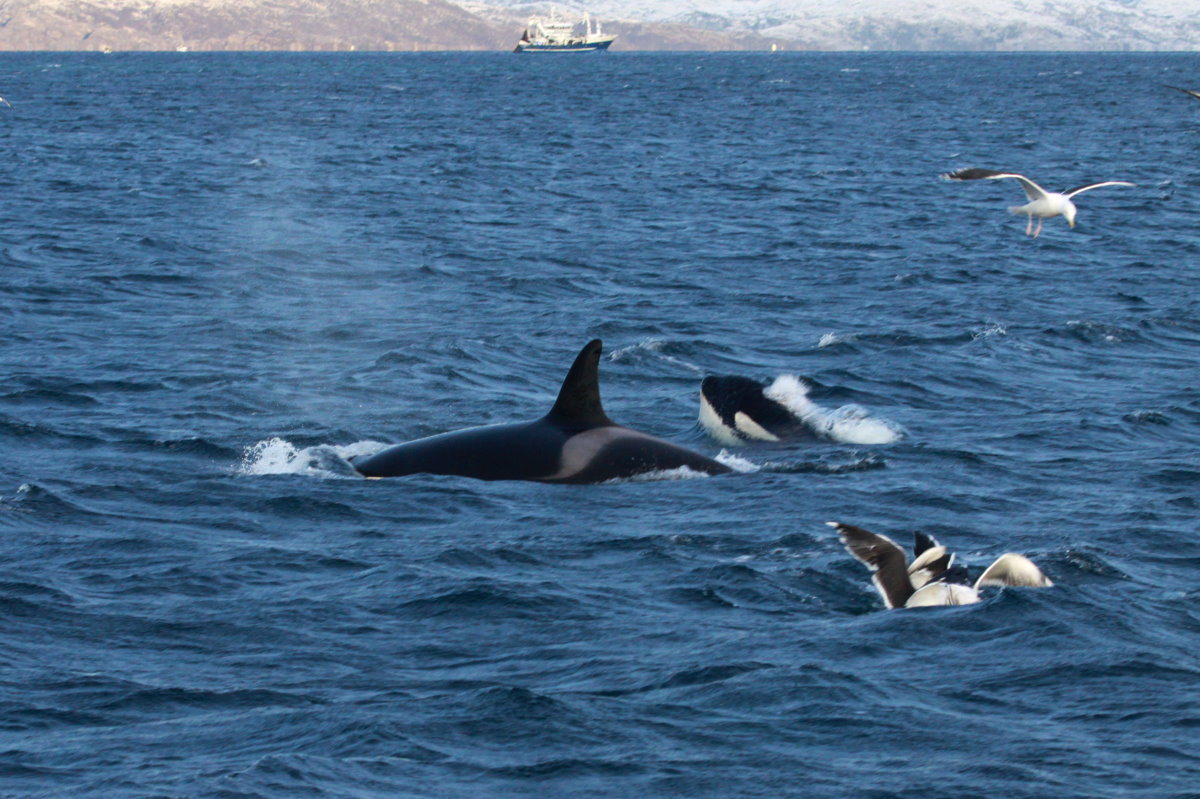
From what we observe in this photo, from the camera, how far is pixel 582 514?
51.8 feet

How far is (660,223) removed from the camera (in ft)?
142

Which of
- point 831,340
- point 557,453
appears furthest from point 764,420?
point 831,340

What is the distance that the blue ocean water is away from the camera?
1029cm

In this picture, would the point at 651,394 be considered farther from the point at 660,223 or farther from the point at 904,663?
the point at 660,223

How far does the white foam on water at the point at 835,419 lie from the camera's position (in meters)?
19.6

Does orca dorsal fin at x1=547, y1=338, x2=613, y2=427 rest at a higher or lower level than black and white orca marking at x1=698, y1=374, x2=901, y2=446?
higher

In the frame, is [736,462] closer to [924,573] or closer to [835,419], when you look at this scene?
[835,419]

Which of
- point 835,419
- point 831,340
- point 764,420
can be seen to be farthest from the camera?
point 831,340

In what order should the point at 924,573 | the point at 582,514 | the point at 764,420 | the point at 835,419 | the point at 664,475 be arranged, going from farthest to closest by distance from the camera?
the point at 835,419, the point at 764,420, the point at 664,475, the point at 582,514, the point at 924,573

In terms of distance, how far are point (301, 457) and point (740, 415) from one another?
5.03 meters

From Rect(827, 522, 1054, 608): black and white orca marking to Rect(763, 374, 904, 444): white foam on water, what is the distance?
20.5 ft

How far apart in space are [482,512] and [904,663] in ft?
17.4

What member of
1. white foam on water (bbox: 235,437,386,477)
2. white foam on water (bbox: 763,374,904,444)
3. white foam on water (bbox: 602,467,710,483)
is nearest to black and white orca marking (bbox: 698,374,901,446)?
white foam on water (bbox: 763,374,904,444)

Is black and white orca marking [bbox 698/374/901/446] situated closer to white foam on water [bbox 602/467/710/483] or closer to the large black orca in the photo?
white foam on water [bbox 602/467/710/483]
